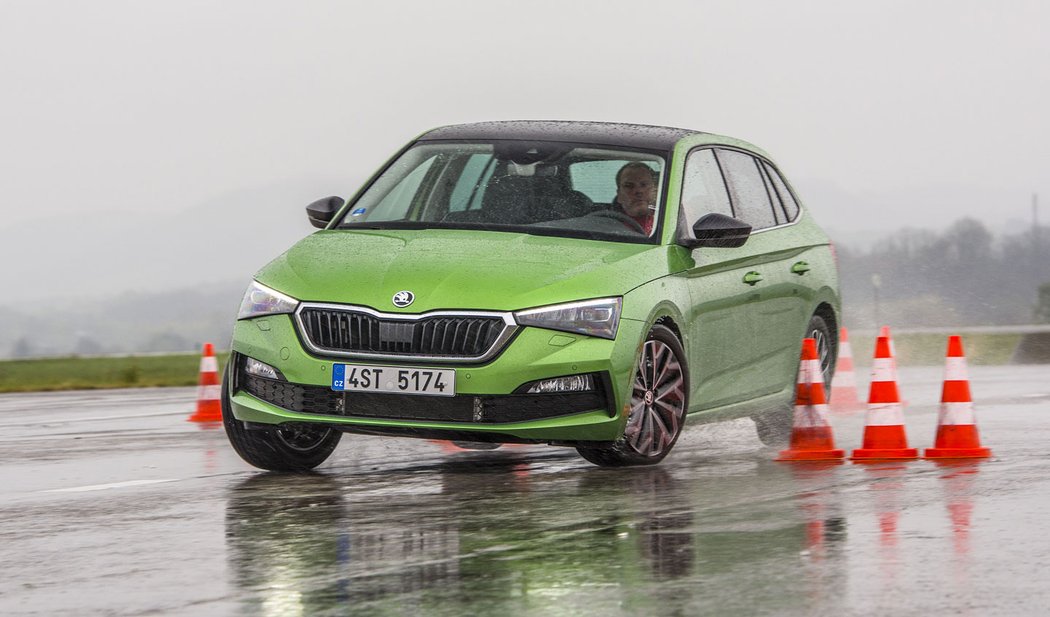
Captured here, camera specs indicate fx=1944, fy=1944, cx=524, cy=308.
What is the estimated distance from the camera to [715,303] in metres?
→ 10.4

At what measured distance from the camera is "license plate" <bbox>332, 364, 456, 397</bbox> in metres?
8.98

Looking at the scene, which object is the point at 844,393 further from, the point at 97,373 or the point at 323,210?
the point at 97,373

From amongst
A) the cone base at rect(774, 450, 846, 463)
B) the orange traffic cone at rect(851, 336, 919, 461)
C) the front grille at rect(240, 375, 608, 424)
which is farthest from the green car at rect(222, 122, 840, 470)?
the orange traffic cone at rect(851, 336, 919, 461)

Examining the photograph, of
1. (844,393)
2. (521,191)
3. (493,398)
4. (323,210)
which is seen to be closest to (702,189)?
(521,191)

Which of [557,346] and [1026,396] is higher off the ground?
[557,346]

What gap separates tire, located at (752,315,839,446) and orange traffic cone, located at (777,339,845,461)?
0.70 meters

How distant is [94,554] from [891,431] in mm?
4860

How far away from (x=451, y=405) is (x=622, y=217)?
1.77 metres

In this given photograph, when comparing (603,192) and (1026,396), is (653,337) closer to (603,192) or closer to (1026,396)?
(603,192)

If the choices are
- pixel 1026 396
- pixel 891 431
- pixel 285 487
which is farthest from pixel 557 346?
pixel 1026 396

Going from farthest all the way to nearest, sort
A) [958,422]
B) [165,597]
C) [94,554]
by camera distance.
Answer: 1. [958,422]
2. [94,554]
3. [165,597]

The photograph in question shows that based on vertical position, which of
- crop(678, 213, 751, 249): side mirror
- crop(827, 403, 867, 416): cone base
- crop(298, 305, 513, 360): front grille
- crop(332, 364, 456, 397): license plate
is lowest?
crop(827, 403, 867, 416): cone base

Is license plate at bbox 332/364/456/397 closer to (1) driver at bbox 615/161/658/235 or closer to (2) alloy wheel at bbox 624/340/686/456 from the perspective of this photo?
(2) alloy wheel at bbox 624/340/686/456

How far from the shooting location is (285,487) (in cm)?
928
